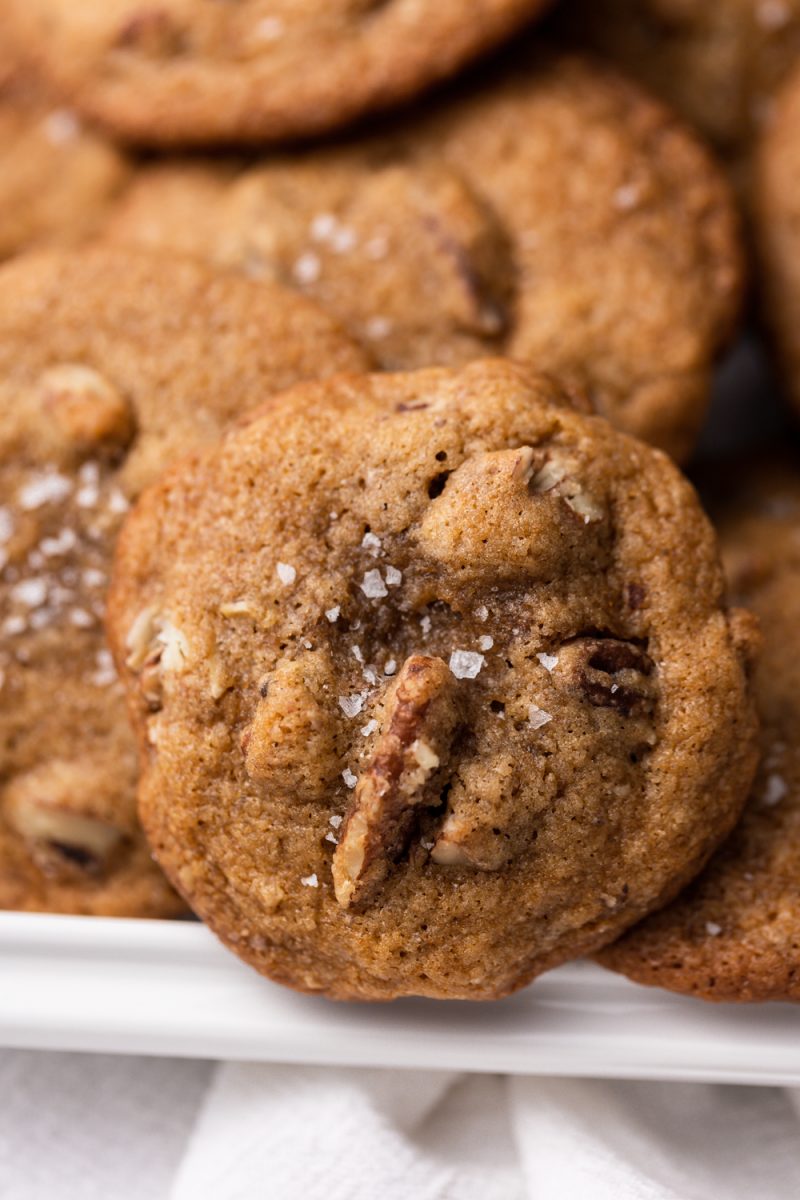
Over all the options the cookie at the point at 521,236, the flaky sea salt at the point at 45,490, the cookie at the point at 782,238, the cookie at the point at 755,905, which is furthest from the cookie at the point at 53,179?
the cookie at the point at 755,905

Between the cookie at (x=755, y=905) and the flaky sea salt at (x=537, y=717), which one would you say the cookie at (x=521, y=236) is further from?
the flaky sea salt at (x=537, y=717)

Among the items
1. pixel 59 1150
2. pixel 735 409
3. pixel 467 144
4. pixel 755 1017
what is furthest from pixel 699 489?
pixel 59 1150

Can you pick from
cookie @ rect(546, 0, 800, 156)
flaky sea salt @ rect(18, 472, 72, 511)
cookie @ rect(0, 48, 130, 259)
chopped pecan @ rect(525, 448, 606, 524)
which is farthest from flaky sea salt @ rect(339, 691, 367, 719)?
cookie @ rect(546, 0, 800, 156)

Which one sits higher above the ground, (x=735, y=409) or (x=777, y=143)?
(x=777, y=143)

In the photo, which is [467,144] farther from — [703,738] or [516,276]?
[703,738]

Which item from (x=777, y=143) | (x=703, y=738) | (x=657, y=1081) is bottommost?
(x=657, y=1081)

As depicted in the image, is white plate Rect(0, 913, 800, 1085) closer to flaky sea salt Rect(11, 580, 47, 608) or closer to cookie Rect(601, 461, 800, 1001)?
cookie Rect(601, 461, 800, 1001)

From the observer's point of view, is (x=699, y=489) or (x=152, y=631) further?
(x=699, y=489)
